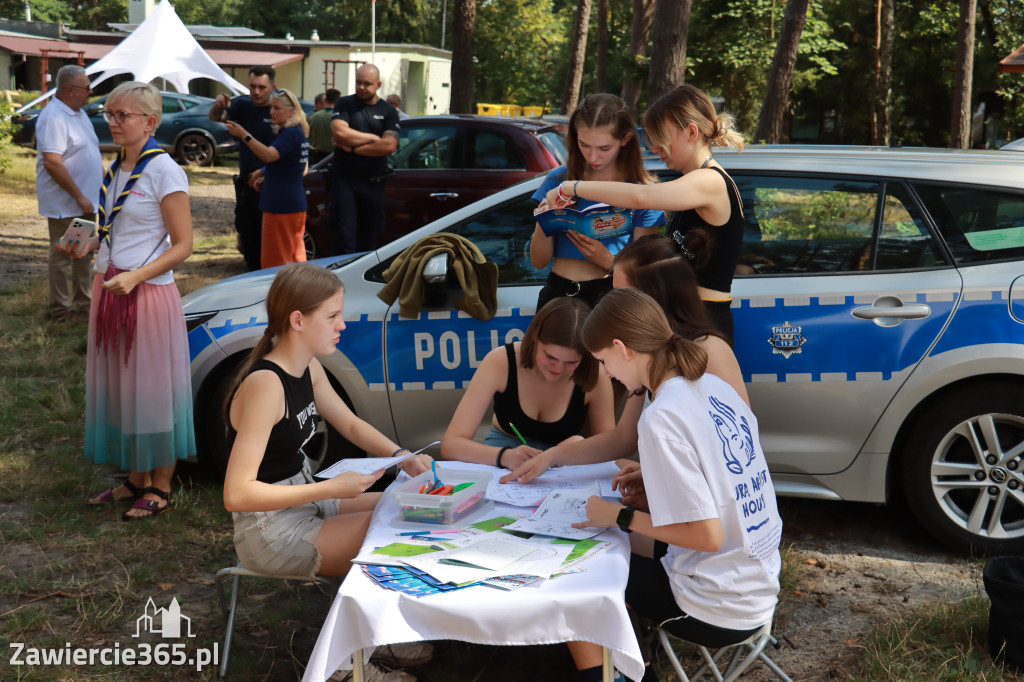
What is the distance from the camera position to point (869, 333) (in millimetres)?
3906

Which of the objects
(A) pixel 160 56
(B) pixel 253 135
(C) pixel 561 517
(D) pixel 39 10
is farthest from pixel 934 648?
(D) pixel 39 10

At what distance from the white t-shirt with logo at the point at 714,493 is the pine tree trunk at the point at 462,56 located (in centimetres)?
1288

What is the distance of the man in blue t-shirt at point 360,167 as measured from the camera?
786cm

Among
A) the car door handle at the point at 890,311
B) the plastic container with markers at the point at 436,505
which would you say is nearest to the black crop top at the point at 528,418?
the plastic container with markers at the point at 436,505

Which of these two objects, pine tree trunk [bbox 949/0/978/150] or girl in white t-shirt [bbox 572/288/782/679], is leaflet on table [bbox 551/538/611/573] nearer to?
girl in white t-shirt [bbox 572/288/782/679]

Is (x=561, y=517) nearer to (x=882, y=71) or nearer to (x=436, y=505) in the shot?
(x=436, y=505)

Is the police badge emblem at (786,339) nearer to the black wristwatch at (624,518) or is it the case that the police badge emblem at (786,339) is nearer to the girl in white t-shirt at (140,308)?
the black wristwatch at (624,518)

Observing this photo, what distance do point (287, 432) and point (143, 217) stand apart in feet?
6.01

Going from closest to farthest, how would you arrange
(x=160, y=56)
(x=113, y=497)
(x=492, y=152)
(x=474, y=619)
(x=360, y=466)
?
(x=474, y=619)
(x=360, y=466)
(x=113, y=497)
(x=492, y=152)
(x=160, y=56)

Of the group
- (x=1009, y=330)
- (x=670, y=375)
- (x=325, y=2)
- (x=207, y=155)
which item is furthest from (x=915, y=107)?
(x=325, y=2)

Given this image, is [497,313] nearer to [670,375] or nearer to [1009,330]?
[670,375]

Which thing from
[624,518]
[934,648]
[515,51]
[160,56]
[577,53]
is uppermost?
[515,51]

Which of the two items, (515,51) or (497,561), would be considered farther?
(515,51)

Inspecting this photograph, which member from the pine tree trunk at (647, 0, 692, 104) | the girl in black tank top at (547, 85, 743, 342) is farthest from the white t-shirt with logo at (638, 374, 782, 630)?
the pine tree trunk at (647, 0, 692, 104)
